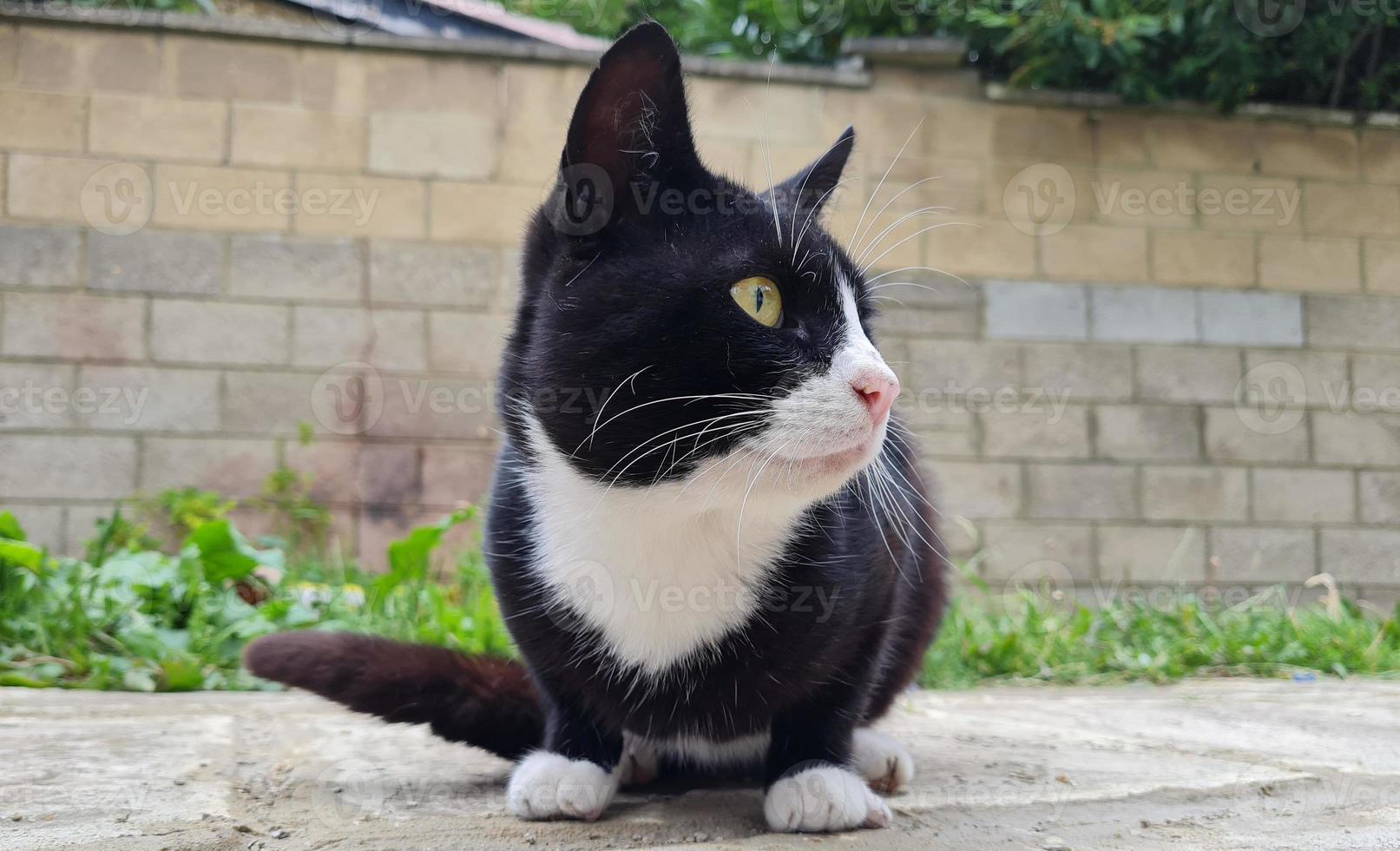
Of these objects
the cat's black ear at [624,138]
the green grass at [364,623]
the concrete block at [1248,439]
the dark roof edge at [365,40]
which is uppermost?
the dark roof edge at [365,40]

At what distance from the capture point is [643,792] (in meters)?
1.54

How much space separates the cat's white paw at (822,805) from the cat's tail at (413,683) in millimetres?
459

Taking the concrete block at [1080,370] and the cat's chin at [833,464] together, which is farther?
the concrete block at [1080,370]

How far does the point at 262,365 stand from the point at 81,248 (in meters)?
0.78

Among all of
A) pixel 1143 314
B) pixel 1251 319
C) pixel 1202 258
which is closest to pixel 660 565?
pixel 1143 314

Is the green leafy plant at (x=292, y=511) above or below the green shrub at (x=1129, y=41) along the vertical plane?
below

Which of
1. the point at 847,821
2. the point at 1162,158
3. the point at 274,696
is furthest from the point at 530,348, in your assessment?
the point at 1162,158

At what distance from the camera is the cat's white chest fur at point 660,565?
131cm

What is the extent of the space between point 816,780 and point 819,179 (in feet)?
3.04

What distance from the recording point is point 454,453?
407 centimetres

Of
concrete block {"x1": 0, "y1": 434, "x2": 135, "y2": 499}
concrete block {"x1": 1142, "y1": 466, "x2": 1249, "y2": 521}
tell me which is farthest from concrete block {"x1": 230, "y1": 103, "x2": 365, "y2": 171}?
concrete block {"x1": 1142, "y1": 466, "x2": 1249, "y2": 521}

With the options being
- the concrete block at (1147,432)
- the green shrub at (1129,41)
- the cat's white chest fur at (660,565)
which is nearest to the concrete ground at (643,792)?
Result: the cat's white chest fur at (660,565)

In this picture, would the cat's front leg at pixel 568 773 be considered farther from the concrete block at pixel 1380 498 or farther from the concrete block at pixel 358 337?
the concrete block at pixel 1380 498

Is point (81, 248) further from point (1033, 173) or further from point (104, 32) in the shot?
point (1033, 173)
